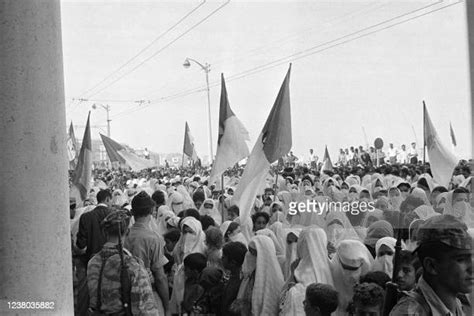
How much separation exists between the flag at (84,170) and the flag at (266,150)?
1701 millimetres

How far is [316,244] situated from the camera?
2705 mm

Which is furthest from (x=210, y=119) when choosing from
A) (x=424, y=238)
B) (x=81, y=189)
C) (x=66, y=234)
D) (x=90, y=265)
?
(x=424, y=238)

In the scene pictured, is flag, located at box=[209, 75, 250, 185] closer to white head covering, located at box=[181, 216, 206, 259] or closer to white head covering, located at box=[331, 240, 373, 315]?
white head covering, located at box=[181, 216, 206, 259]

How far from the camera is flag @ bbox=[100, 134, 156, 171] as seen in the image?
14.5 feet

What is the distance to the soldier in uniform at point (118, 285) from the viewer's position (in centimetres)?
229

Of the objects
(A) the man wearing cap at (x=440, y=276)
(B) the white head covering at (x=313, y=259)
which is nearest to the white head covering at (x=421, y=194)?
(B) the white head covering at (x=313, y=259)

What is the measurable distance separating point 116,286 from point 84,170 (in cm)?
250

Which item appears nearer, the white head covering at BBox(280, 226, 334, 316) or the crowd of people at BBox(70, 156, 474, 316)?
the crowd of people at BBox(70, 156, 474, 316)

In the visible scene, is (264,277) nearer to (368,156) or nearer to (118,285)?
(118,285)

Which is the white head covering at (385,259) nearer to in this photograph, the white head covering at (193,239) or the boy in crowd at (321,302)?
the boy in crowd at (321,302)

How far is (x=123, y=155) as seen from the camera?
4.66 meters

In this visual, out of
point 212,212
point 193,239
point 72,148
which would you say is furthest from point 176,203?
point 193,239

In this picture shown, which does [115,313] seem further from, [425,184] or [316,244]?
[425,184]
